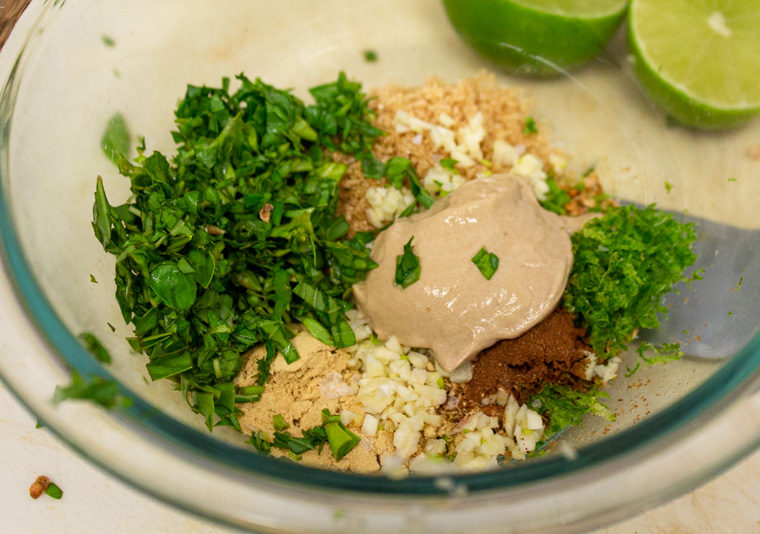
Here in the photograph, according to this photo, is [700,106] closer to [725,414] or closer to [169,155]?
[725,414]

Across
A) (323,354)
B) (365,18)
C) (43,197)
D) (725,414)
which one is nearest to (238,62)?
(365,18)

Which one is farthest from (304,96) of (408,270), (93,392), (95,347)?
(93,392)

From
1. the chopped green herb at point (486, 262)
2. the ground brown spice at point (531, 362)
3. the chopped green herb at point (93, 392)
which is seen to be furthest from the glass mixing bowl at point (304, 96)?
the chopped green herb at point (486, 262)

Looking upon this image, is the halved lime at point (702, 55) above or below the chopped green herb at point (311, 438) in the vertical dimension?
above

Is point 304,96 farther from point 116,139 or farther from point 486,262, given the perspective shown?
point 486,262

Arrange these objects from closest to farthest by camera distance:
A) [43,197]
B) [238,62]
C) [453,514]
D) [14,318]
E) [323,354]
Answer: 1. [453,514]
2. [14,318]
3. [43,197]
4. [323,354]
5. [238,62]

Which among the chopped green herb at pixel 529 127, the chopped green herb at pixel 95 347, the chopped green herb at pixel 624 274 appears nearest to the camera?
the chopped green herb at pixel 95 347

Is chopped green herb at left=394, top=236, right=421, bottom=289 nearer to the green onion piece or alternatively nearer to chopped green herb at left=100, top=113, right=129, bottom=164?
the green onion piece

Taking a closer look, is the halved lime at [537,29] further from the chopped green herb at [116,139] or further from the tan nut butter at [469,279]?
the chopped green herb at [116,139]
